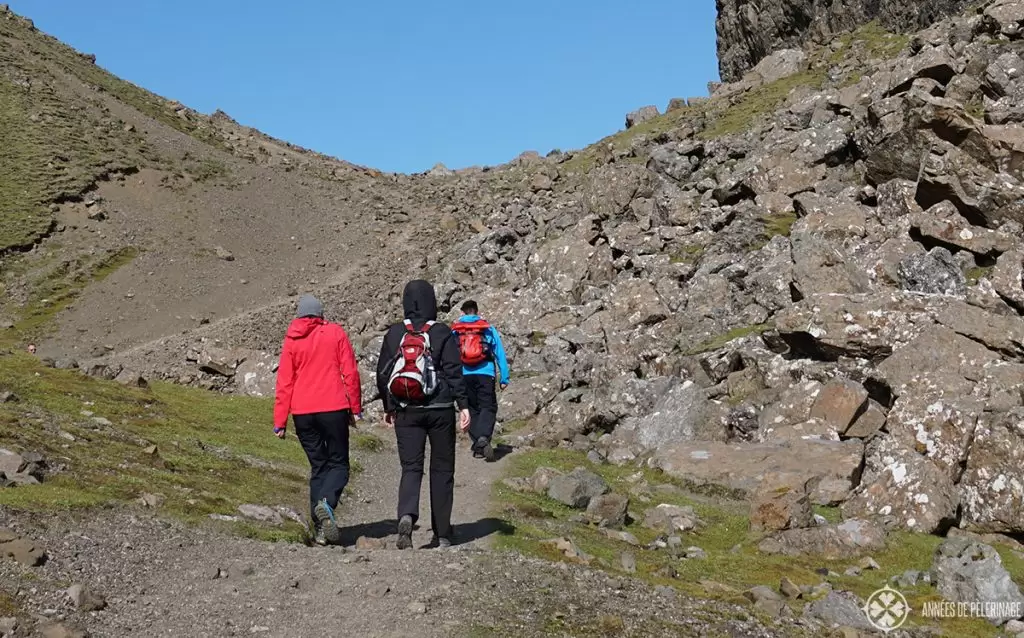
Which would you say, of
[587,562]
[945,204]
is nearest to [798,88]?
[945,204]

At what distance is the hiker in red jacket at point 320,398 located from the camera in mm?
13680

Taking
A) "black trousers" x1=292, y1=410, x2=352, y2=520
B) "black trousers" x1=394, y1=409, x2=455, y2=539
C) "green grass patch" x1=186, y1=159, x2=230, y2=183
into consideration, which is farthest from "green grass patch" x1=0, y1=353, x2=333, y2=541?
"green grass patch" x1=186, y1=159, x2=230, y2=183

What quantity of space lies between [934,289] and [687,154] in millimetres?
21144

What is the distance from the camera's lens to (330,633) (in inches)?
368

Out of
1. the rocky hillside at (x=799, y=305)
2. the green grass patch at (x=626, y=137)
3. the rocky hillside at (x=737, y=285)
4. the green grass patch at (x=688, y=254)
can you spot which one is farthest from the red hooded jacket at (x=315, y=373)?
the green grass patch at (x=626, y=137)

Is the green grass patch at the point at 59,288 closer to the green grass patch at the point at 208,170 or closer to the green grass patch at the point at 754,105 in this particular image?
the green grass patch at the point at 208,170

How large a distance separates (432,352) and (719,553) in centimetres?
670

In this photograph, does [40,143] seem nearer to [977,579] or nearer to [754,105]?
[754,105]

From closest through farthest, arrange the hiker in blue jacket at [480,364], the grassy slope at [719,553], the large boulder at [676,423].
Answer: the grassy slope at [719,553]
the hiker in blue jacket at [480,364]
the large boulder at [676,423]

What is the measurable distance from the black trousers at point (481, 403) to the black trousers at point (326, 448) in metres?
8.20

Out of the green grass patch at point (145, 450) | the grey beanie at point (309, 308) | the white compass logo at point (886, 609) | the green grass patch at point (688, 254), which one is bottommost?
the white compass logo at point (886, 609)

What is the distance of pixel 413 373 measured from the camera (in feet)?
42.7

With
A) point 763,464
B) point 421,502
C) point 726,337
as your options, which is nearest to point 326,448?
point 421,502

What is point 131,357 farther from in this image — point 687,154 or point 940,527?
point 940,527
